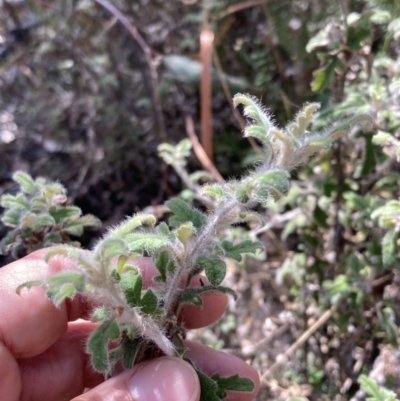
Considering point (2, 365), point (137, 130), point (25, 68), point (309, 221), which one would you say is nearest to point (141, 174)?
point (137, 130)

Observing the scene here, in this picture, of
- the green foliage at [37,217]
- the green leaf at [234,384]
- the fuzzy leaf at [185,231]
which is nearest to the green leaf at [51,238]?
the green foliage at [37,217]

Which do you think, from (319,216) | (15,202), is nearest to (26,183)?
(15,202)

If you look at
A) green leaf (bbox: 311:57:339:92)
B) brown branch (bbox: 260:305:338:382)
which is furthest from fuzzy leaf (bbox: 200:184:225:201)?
brown branch (bbox: 260:305:338:382)

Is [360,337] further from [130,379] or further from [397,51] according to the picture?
[397,51]

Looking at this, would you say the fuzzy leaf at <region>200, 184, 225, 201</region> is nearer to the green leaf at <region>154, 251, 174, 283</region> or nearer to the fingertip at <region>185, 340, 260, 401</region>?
the green leaf at <region>154, 251, 174, 283</region>

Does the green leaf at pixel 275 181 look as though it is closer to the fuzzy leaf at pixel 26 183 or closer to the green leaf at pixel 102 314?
the green leaf at pixel 102 314

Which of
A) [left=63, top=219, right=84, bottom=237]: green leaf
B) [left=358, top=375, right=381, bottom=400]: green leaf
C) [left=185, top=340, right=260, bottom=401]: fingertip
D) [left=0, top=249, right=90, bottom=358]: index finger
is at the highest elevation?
[left=63, top=219, right=84, bottom=237]: green leaf
